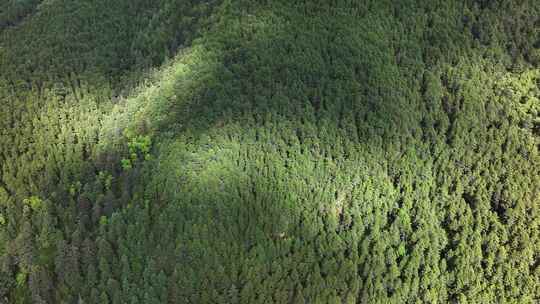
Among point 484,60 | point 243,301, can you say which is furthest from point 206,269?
point 484,60

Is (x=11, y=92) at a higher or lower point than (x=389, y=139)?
higher

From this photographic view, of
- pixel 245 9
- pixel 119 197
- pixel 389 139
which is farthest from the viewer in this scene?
pixel 245 9

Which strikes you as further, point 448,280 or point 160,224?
point 448,280

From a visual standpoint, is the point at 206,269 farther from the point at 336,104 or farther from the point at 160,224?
the point at 336,104

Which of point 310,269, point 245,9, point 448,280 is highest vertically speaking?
point 245,9

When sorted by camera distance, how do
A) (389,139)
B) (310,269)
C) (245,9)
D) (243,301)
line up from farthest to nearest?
1. (245,9)
2. (389,139)
3. (310,269)
4. (243,301)

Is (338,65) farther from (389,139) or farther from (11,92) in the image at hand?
(11,92)
